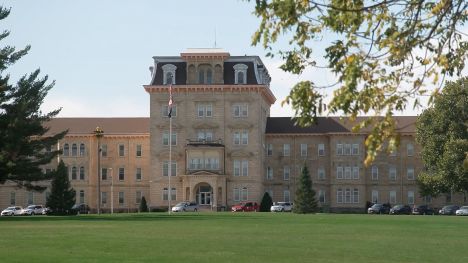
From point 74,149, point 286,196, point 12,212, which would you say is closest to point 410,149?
point 286,196

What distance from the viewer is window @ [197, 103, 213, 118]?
109125mm

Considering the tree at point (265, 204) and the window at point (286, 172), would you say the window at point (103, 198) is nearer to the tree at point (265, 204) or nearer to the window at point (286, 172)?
the tree at point (265, 204)

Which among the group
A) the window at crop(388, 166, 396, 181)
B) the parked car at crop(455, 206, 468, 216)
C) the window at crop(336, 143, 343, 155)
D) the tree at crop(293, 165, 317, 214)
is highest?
the window at crop(336, 143, 343, 155)

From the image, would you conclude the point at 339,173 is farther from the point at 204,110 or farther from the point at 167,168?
the point at 167,168

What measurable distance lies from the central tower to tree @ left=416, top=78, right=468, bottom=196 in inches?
828

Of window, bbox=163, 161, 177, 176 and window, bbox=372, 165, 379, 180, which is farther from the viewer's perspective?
window, bbox=372, 165, 379, 180

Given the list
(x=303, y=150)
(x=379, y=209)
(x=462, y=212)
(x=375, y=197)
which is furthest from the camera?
(x=303, y=150)

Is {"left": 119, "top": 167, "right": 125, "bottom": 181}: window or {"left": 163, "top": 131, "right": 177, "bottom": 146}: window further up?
{"left": 163, "top": 131, "right": 177, "bottom": 146}: window

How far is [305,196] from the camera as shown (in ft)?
289

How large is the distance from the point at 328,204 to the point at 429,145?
2260 cm

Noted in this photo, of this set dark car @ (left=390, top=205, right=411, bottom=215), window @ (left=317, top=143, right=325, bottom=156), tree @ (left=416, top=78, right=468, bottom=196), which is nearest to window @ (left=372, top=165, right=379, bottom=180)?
window @ (left=317, top=143, right=325, bottom=156)

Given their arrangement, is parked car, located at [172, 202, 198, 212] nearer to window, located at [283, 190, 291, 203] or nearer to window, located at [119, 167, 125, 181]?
window, located at [283, 190, 291, 203]

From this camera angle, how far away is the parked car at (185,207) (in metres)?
99.2

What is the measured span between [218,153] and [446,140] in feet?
90.8
